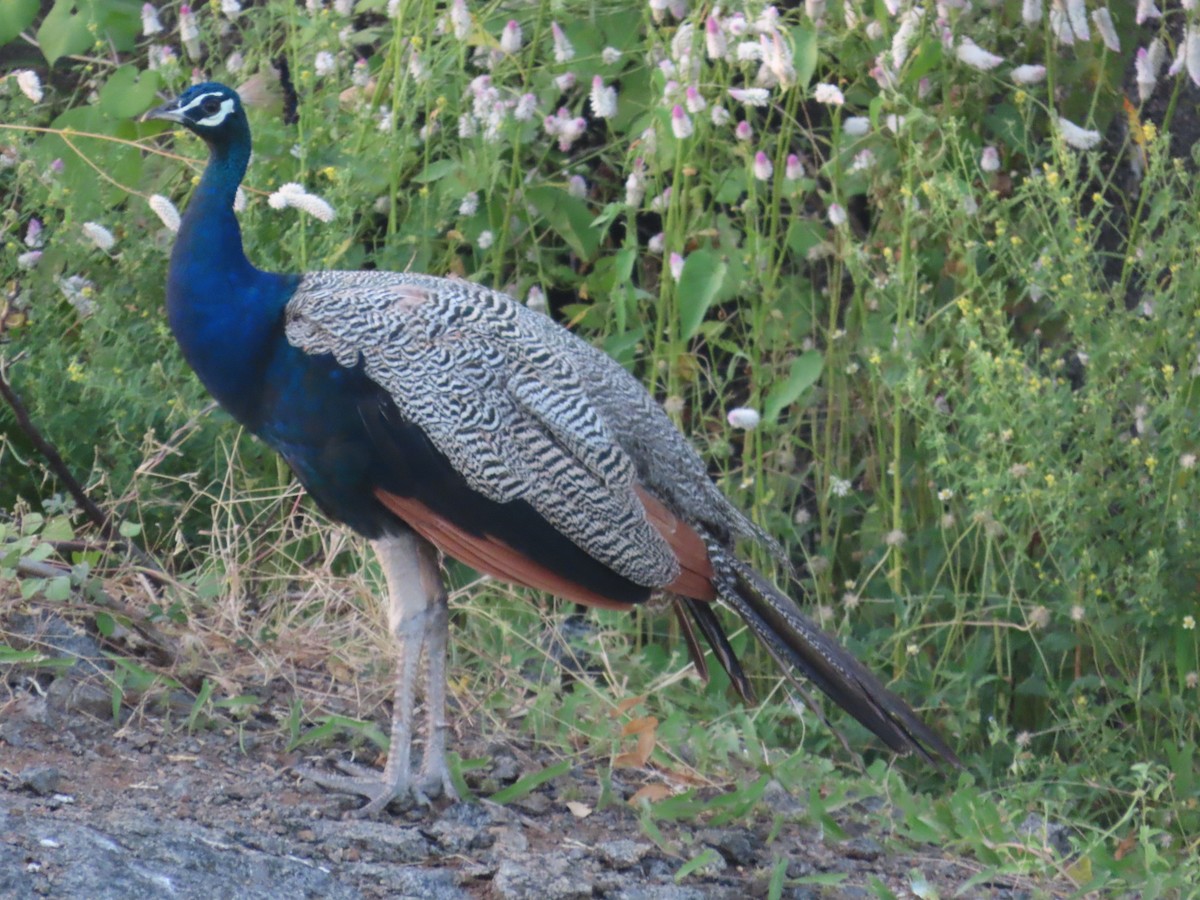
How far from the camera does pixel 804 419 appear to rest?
15.5 ft

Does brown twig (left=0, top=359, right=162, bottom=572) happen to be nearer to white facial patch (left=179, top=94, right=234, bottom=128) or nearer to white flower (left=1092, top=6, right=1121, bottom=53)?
white facial patch (left=179, top=94, right=234, bottom=128)

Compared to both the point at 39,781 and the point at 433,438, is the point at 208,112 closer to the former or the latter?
the point at 433,438

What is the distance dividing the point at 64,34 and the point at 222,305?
1.74 meters

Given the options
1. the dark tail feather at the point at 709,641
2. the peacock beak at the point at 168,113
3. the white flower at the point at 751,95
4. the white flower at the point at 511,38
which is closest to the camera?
the peacock beak at the point at 168,113

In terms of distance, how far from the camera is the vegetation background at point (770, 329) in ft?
12.4

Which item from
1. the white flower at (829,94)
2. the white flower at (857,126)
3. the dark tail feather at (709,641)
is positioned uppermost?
the white flower at (829,94)

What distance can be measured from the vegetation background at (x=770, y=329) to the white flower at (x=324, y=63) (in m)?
0.01

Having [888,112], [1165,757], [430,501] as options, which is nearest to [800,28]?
[888,112]

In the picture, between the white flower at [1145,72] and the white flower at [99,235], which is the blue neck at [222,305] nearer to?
the white flower at [99,235]

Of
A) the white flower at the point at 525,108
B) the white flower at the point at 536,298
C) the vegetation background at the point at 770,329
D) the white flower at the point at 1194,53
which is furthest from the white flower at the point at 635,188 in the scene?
the white flower at the point at 1194,53

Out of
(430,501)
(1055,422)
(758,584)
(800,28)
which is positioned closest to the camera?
(430,501)

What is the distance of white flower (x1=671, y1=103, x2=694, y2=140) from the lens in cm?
393

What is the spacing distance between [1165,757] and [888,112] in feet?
5.74

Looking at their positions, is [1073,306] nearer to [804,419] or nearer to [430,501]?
[804,419]
